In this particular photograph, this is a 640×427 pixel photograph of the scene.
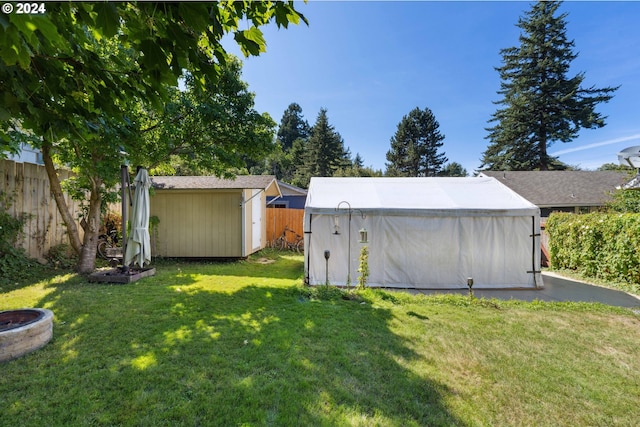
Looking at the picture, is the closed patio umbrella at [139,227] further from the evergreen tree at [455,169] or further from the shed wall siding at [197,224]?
the evergreen tree at [455,169]

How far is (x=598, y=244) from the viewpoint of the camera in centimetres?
687

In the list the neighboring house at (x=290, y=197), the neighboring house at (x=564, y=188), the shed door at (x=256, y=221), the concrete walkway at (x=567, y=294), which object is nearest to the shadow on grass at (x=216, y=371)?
the concrete walkway at (x=567, y=294)

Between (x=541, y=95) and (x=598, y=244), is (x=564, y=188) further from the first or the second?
(x=541, y=95)

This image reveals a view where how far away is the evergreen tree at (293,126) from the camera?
149ft

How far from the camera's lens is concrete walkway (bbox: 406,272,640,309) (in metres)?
5.32

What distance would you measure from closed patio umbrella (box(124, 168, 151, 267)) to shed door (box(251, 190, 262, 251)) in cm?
413

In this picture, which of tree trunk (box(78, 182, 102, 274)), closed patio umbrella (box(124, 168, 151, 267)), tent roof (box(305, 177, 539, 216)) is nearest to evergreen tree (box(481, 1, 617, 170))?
tent roof (box(305, 177, 539, 216))

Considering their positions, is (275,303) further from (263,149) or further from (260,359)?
(263,149)

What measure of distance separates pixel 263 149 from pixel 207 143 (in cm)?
140

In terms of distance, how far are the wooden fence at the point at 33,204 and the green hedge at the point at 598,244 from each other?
13.3 meters

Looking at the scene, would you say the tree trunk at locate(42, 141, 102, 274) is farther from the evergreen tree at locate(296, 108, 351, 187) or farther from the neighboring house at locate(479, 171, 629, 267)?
the evergreen tree at locate(296, 108, 351, 187)

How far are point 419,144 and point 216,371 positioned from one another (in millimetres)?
34043

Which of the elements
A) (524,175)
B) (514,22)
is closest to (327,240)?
(524,175)

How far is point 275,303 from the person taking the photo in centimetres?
468
